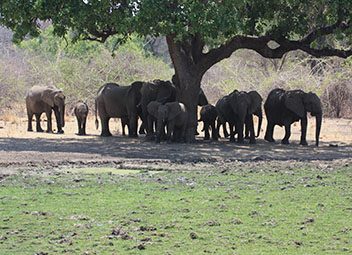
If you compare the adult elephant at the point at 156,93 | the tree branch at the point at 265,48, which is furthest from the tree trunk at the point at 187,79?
the adult elephant at the point at 156,93

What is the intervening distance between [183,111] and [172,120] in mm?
415

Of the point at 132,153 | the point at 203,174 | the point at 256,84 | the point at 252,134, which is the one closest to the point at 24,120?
the point at 256,84

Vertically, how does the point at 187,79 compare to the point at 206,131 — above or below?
above

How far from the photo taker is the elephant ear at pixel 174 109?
24594 mm

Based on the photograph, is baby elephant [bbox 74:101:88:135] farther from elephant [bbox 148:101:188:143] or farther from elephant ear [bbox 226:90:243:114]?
elephant ear [bbox 226:90:243:114]

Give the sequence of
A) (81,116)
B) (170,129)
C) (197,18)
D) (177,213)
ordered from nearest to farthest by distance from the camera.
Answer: (177,213) < (197,18) < (170,129) < (81,116)

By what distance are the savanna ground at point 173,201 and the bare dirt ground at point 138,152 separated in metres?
0.03

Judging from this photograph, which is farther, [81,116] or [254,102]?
[81,116]

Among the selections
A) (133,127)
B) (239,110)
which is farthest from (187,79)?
(133,127)

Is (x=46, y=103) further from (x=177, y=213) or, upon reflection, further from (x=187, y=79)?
(x=177, y=213)

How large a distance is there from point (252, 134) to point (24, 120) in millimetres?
11928

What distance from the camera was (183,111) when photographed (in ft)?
81.6

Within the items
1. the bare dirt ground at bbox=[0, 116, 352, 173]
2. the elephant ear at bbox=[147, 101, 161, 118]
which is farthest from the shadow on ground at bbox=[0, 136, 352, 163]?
the elephant ear at bbox=[147, 101, 161, 118]

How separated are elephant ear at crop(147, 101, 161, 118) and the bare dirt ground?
0.73 m
